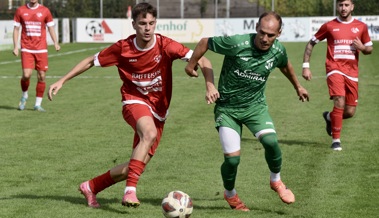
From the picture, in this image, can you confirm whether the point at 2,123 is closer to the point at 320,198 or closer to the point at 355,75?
the point at 355,75

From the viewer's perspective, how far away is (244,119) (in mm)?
8555

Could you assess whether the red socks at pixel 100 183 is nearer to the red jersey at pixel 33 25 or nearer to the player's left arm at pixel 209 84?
the player's left arm at pixel 209 84

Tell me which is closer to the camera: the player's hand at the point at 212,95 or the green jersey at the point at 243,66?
the player's hand at the point at 212,95

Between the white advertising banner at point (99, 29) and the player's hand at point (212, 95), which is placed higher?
the player's hand at point (212, 95)

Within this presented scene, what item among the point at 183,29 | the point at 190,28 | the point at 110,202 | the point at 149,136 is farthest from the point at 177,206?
the point at 190,28

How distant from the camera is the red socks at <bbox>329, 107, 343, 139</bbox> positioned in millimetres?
13086

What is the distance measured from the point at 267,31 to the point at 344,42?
5.29 metres

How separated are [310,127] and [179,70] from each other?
562 inches

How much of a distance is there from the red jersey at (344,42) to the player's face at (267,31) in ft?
16.7

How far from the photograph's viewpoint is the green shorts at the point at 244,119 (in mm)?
8500

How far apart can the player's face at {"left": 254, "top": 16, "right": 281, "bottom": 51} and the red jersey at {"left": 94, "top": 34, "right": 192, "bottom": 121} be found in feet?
2.57

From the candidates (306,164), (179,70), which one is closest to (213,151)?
(306,164)

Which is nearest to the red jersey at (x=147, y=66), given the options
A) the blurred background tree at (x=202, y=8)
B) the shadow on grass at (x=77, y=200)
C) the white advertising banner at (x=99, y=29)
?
the shadow on grass at (x=77, y=200)

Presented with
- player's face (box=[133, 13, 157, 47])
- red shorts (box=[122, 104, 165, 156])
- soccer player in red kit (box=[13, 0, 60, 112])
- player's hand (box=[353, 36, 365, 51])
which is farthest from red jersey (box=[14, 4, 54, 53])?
player's face (box=[133, 13, 157, 47])
